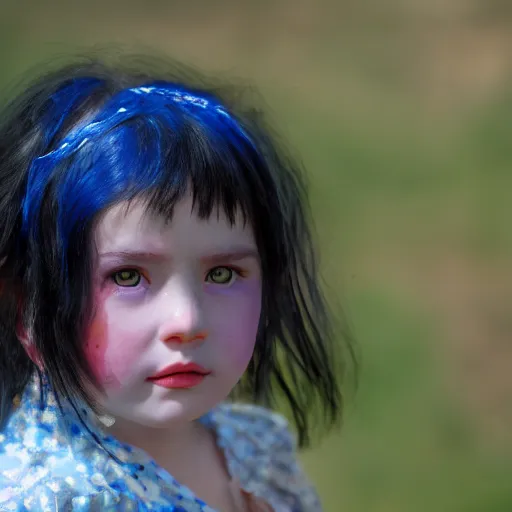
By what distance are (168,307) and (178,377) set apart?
88 mm

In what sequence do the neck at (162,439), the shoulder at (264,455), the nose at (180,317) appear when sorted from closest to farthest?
1. the nose at (180,317)
2. the neck at (162,439)
3. the shoulder at (264,455)

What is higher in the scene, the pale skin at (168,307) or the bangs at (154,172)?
the bangs at (154,172)

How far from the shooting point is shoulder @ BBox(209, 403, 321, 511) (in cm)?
149

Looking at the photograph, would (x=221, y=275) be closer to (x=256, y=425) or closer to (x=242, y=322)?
(x=242, y=322)

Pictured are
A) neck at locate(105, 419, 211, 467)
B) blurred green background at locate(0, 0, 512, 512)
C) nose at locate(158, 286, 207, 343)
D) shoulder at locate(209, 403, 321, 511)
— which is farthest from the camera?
blurred green background at locate(0, 0, 512, 512)

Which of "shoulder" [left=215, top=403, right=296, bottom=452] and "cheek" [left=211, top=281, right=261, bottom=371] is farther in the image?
"shoulder" [left=215, top=403, right=296, bottom=452]

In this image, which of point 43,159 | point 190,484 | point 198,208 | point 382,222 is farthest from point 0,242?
point 382,222

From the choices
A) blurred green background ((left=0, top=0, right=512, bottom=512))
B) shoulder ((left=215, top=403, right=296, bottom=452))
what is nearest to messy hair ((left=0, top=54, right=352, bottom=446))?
shoulder ((left=215, top=403, right=296, bottom=452))

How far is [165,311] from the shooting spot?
3.99 feet

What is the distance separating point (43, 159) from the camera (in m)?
1.25

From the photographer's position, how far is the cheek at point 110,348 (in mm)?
1233

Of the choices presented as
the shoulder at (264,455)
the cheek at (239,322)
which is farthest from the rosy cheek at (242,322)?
the shoulder at (264,455)

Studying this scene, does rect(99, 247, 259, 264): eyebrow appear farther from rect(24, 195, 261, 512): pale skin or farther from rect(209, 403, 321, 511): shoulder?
rect(209, 403, 321, 511): shoulder

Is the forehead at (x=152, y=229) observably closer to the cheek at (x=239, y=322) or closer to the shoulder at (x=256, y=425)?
the cheek at (x=239, y=322)
